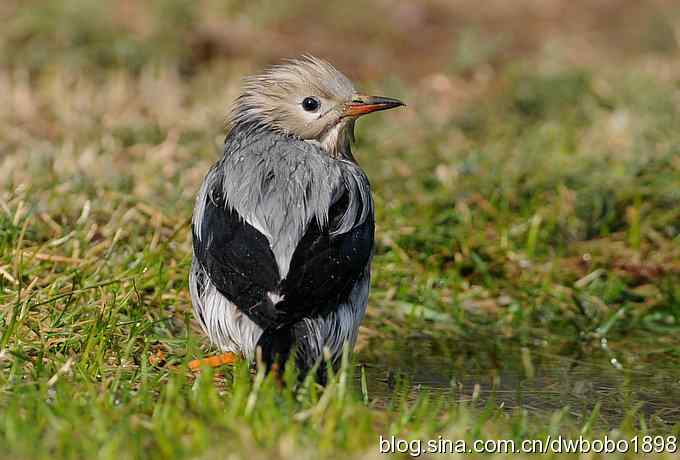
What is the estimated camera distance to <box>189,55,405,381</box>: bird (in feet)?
13.8

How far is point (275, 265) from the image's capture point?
4219 mm

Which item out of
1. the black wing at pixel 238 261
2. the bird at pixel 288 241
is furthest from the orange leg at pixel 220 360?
the black wing at pixel 238 261

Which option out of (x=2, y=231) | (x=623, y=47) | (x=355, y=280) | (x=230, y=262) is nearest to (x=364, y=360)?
(x=355, y=280)

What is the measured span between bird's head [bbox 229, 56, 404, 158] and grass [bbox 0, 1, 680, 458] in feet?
2.60

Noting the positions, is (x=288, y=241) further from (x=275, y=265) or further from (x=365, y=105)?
(x=365, y=105)

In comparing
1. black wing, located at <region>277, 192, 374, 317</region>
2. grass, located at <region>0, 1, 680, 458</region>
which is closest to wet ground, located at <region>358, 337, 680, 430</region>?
grass, located at <region>0, 1, 680, 458</region>

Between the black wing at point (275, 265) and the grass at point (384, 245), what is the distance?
266 mm

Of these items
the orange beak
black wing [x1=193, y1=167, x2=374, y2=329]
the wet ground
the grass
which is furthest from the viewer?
the orange beak

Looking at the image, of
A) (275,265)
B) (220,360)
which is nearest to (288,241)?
(275,265)

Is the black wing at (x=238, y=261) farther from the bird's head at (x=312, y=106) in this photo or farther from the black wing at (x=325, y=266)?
the bird's head at (x=312, y=106)

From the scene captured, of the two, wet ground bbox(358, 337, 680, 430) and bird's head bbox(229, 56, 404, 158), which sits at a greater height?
bird's head bbox(229, 56, 404, 158)

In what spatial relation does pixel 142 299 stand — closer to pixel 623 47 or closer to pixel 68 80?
pixel 68 80

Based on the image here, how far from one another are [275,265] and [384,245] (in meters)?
2.30

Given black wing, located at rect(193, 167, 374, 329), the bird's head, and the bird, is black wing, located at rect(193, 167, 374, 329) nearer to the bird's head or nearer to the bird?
the bird
